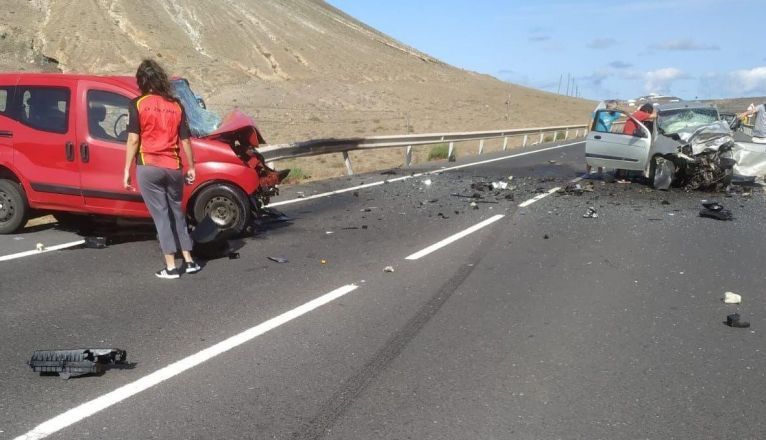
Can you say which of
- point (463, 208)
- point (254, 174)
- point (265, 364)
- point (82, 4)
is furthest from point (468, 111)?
point (265, 364)

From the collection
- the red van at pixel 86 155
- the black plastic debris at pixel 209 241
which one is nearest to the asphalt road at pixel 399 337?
the black plastic debris at pixel 209 241

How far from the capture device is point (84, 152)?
27.8 feet

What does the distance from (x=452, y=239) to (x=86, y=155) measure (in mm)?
4610

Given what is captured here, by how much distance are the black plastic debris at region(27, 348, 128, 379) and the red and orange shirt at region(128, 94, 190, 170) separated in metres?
2.66

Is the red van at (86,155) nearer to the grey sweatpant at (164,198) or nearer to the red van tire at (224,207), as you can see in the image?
the red van tire at (224,207)

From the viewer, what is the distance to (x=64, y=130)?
8.55m

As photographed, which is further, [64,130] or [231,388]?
[64,130]

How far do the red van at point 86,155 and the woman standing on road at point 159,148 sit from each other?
1.58 metres

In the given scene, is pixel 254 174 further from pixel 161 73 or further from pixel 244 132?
pixel 161 73

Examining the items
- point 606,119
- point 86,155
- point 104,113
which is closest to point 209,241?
point 86,155

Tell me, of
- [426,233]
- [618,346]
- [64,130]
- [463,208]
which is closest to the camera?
[618,346]

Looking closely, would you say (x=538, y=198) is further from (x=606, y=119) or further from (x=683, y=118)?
(x=683, y=118)

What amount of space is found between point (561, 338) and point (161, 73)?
4.30 metres

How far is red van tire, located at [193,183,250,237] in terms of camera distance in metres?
8.80
